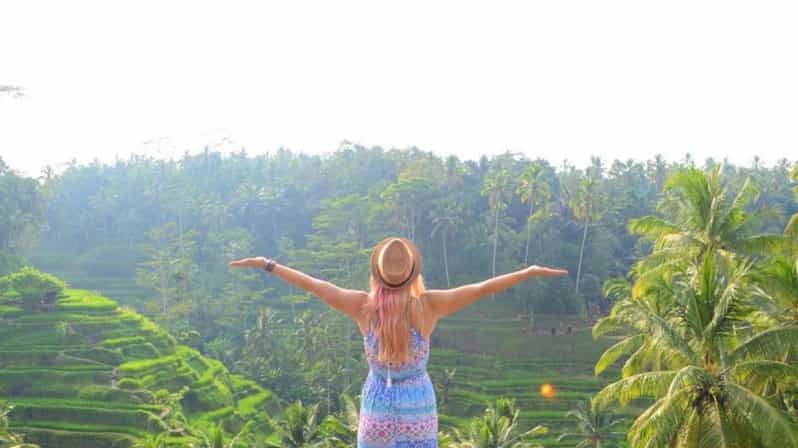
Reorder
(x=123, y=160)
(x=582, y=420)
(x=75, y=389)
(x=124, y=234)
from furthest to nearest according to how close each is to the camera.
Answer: (x=123, y=160) → (x=124, y=234) → (x=75, y=389) → (x=582, y=420)

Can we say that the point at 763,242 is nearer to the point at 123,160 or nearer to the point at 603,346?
the point at 603,346

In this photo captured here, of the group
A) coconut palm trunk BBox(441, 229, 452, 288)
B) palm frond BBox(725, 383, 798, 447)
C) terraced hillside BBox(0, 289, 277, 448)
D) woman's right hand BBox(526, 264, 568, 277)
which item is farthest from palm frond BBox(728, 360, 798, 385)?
coconut palm trunk BBox(441, 229, 452, 288)

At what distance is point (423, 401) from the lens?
3229 millimetres

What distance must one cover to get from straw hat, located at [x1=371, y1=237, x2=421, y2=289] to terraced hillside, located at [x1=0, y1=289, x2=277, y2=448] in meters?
26.2

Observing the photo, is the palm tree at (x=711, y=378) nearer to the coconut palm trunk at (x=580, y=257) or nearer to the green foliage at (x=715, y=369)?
the green foliage at (x=715, y=369)

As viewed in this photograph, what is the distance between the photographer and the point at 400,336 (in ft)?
10.5

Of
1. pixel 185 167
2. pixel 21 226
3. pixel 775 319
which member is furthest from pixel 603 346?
pixel 185 167

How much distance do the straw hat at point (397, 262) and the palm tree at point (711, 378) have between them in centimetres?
734

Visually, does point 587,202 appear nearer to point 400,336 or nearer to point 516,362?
point 516,362

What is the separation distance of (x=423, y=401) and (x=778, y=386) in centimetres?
1059

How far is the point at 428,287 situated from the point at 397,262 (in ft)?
154

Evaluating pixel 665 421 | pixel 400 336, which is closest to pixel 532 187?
pixel 665 421

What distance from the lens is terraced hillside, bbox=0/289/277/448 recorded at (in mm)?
27203

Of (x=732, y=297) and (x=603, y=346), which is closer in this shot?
(x=732, y=297)
